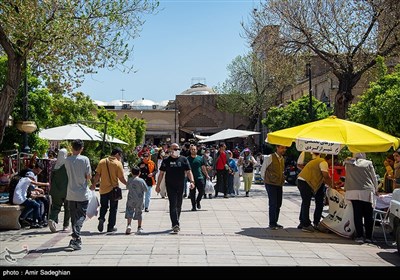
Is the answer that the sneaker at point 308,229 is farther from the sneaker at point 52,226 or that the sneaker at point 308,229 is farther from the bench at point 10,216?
the bench at point 10,216

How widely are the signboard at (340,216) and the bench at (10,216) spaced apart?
6.02 meters

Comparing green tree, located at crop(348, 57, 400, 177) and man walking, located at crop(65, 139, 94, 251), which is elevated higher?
green tree, located at crop(348, 57, 400, 177)

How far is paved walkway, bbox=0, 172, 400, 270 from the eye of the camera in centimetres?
762

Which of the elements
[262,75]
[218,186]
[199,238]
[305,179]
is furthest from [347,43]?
[262,75]

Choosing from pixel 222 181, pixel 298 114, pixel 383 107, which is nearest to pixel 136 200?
pixel 383 107

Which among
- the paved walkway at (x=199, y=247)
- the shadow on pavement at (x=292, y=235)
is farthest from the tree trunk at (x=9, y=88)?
the shadow on pavement at (x=292, y=235)

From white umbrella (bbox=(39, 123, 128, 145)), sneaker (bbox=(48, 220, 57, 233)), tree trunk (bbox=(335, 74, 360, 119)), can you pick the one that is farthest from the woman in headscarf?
tree trunk (bbox=(335, 74, 360, 119))

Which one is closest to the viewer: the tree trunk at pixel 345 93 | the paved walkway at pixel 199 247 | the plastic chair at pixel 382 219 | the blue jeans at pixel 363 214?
the paved walkway at pixel 199 247

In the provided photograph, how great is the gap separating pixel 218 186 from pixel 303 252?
10.1 m

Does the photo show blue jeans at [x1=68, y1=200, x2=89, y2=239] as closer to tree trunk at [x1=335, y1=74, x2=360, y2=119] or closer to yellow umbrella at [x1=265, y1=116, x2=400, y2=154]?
yellow umbrella at [x1=265, y1=116, x2=400, y2=154]

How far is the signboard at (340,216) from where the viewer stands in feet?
33.4

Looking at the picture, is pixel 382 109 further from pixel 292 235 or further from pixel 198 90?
pixel 198 90

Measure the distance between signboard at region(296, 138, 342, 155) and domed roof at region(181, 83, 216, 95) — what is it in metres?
55.4

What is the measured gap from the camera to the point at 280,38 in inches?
862
